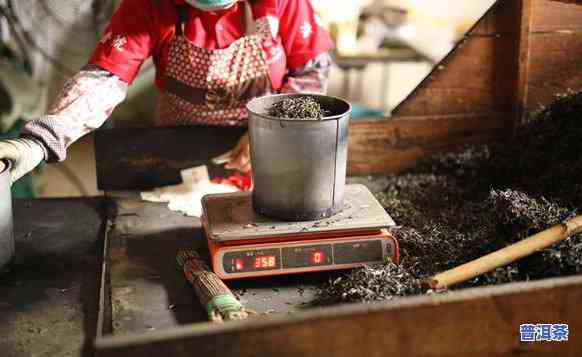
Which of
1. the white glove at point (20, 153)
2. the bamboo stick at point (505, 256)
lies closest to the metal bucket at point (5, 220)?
the white glove at point (20, 153)

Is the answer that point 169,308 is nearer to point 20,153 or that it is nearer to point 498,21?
point 20,153

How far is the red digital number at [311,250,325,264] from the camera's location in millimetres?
1375

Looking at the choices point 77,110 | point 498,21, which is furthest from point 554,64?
point 77,110

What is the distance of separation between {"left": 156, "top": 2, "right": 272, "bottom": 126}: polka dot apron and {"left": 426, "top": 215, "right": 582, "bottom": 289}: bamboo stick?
89 centimetres

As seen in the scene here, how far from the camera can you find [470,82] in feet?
6.54

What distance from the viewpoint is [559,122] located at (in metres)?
1.73

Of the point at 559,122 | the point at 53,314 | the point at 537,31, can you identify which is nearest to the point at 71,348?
the point at 53,314

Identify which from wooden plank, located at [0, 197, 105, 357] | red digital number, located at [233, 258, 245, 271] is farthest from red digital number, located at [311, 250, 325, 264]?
wooden plank, located at [0, 197, 105, 357]

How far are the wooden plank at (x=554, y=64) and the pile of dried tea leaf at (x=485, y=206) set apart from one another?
14cm

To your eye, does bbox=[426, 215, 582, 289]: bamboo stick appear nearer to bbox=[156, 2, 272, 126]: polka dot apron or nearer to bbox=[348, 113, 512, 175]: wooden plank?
bbox=[348, 113, 512, 175]: wooden plank

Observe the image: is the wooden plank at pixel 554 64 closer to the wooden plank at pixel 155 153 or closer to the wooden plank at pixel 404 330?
the wooden plank at pixel 155 153

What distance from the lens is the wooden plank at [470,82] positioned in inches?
77.3

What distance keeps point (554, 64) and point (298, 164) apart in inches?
38.3

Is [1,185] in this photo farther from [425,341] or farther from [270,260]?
[425,341]
